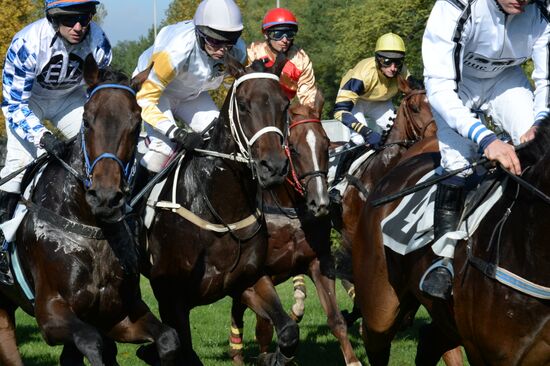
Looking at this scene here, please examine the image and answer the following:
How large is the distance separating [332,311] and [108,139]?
3.21m

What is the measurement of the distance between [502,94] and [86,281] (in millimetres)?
2754

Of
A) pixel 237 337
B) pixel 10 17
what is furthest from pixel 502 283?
pixel 10 17

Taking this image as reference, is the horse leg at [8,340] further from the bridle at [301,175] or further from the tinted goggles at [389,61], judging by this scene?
the tinted goggles at [389,61]

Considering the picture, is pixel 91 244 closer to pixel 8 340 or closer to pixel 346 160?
pixel 8 340

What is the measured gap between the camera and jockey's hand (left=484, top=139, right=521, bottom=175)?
4730mm

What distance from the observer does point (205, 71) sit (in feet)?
24.4

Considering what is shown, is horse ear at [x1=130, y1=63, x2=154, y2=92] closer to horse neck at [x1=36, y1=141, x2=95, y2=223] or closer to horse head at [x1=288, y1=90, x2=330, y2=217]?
horse neck at [x1=36, y1=141, x2=95, y2=223]

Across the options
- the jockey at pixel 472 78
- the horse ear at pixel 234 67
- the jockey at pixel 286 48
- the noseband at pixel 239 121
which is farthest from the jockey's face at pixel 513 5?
the jockey at pixel 286 48

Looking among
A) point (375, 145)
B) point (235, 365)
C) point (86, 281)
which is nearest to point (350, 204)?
point (375, 145)

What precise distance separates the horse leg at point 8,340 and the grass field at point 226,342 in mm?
1628

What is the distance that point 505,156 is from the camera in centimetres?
474

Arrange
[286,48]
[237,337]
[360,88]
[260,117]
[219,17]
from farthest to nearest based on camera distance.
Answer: [360,88]
[286,48]
[237,337]
[219,17]
[260,117]

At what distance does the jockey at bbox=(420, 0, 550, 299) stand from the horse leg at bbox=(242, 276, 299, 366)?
1.41 m

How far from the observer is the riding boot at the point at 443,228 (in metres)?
→ 5.36
